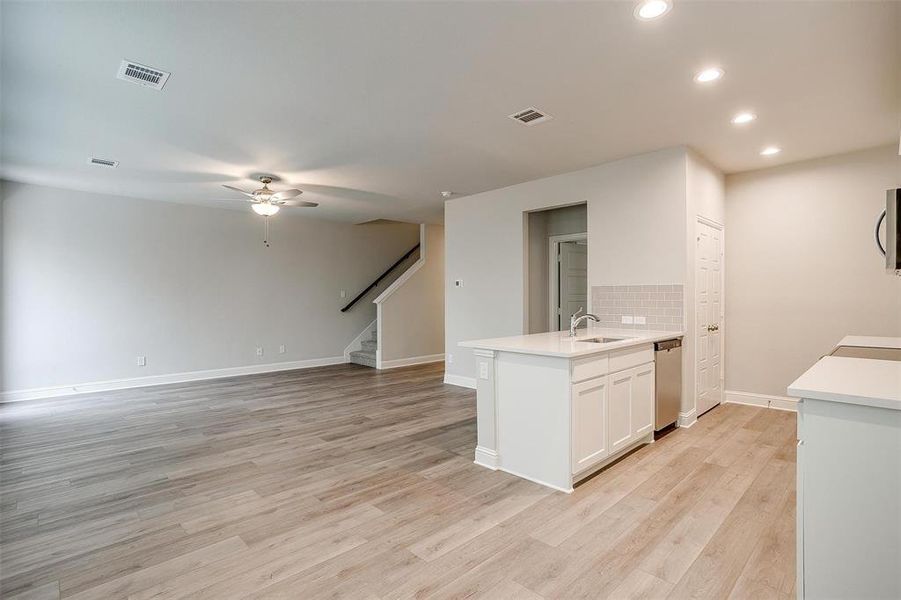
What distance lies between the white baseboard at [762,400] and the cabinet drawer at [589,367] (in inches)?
120

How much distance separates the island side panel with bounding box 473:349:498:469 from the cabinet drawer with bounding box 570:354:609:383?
0.66 metres

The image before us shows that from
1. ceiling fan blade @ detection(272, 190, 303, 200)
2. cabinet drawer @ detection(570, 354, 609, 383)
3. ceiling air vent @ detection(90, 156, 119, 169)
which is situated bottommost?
cabinet drawer @ detection(570, 354, 609, 383)

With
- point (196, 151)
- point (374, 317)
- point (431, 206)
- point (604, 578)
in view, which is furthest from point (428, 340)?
point (604, 578)

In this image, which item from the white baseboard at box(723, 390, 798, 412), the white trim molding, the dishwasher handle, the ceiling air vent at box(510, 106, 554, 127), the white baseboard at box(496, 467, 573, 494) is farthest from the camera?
the white trim molding

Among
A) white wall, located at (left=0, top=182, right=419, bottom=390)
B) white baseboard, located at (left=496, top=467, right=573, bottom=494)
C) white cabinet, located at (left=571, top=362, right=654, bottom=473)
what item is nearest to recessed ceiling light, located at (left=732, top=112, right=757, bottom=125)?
white cabinet, located at (left=571, top=362, right=654, bottom=473)

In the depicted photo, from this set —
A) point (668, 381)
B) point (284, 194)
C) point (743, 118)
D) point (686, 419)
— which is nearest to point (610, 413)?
point (668, 381)

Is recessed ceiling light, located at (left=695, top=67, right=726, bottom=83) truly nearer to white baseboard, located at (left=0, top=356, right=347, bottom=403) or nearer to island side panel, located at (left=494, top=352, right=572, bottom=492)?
island side panel, located at (left=494, top=352, right=572, bottom=492)

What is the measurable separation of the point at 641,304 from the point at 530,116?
7.38 ft

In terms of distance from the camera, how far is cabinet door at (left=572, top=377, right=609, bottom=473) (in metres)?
2.89

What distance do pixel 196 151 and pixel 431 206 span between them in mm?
3460

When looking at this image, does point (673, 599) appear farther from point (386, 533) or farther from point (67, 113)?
point (67, 113)

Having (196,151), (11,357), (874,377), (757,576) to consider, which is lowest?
(757,576)

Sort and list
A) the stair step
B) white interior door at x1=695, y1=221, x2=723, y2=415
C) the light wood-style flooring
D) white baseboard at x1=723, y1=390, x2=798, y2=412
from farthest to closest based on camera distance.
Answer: the stair step, white baseboard at x1=723, y1=390, x2=798, y2=412, white interior door at x1=695, y1=221, x2=723, y2=415, the light wood-style flooring

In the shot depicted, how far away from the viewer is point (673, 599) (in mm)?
1852
